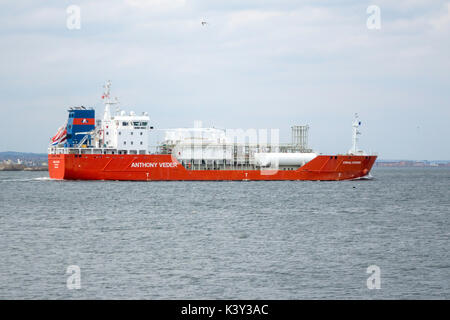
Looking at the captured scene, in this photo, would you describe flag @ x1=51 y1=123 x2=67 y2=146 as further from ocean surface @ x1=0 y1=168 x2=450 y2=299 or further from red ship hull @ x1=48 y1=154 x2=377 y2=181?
ocean surface @ x1=0 y1=168 x2=450 y2=299

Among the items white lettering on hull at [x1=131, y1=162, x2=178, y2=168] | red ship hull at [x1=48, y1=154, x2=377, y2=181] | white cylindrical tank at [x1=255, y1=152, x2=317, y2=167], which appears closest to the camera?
red ship hull at [x1=48, y1=154, x2=377, y2=181]

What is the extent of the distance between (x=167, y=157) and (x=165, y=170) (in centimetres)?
155

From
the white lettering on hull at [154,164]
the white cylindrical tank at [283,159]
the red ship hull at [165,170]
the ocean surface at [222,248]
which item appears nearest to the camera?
the ocean surface at [222,248]

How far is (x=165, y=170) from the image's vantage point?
63.9 meters

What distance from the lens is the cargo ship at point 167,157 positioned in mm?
62188

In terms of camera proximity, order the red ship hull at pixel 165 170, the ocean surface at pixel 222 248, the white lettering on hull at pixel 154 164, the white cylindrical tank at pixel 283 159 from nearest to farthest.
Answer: the ocean surface at pixel 222 248, the red ship hull at pixel 165 170, the white lettering on hull at pixel 154 164, the white cylindrical tank at pixel 283 159

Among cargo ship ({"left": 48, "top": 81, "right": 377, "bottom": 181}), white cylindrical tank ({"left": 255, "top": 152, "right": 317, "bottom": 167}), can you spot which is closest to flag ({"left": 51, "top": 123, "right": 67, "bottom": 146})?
cargo ship ({"left": 48, "top": 81, "right": 377, "bottom": 181})

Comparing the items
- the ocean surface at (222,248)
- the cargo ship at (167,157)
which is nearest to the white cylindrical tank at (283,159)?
the cargo ship at (167,157)

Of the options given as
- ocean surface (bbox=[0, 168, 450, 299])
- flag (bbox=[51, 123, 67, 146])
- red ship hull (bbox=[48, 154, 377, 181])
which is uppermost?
flag (bbox=[51, 123, 67, 146])

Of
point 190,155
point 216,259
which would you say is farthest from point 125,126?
point 216,259

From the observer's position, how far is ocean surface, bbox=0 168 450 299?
19.7 m

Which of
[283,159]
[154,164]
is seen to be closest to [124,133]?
[154,164]

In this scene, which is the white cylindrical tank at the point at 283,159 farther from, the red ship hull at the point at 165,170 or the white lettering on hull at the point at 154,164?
the white lettering on hull at the point at 154,164
